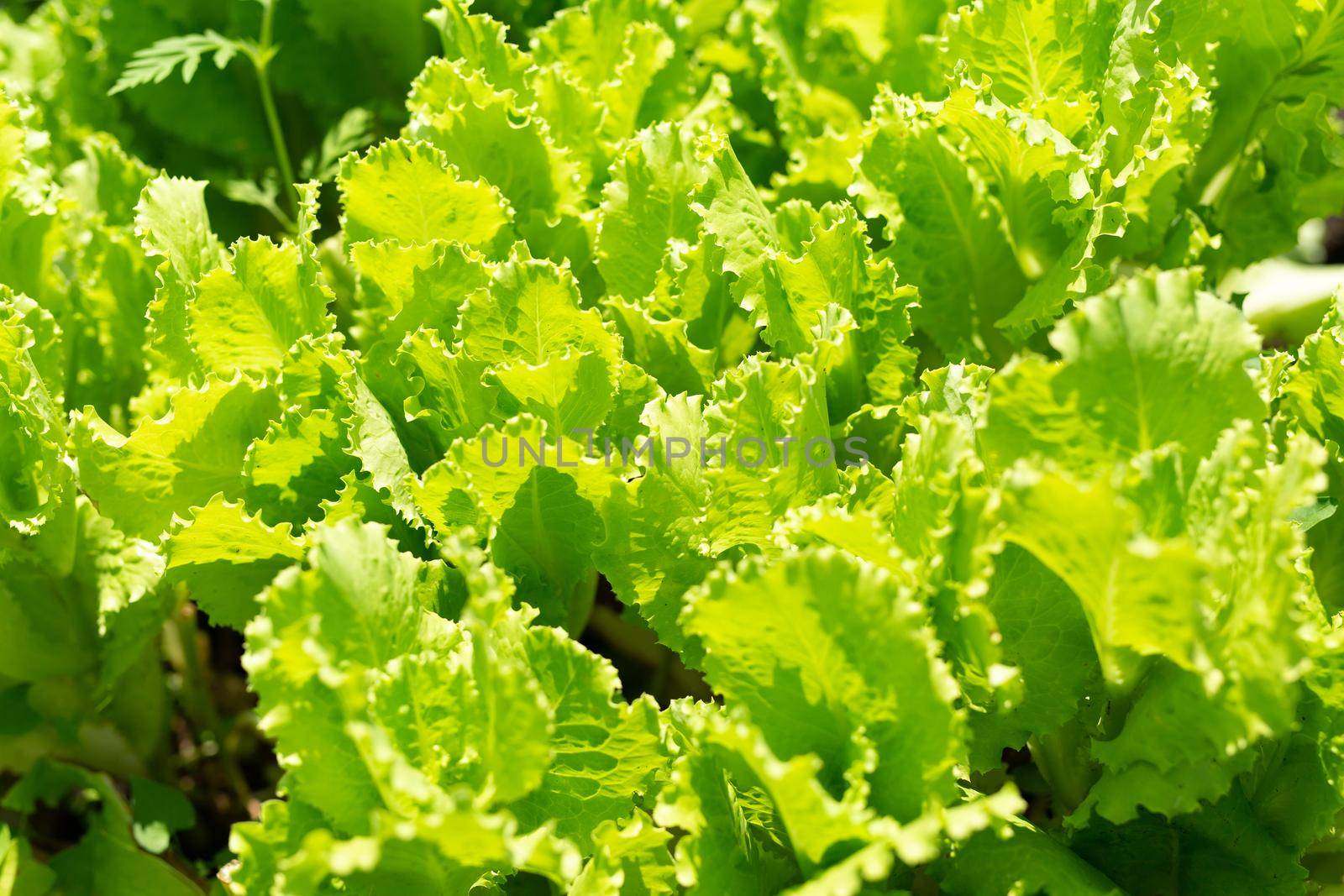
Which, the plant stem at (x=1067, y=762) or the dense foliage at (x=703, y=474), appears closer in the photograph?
the dense foliage at (x=703, y=474)

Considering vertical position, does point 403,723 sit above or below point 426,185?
below

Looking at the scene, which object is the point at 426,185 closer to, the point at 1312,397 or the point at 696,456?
the point at 696,456

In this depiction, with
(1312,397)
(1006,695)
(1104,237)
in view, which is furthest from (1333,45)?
(1006,695)

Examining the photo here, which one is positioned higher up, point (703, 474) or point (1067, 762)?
point (703, 474)

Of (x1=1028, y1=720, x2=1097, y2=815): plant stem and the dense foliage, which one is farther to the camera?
(x1=1028, y1=720, x2=1097, y2=815): plant stem

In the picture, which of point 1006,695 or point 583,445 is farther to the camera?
point 583,445

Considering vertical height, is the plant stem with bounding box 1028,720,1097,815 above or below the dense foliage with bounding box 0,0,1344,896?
below

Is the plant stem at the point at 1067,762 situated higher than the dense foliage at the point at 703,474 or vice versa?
the dense foliage at the point at 703,474

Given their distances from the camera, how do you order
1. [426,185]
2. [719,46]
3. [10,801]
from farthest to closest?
[719,46]
[10,801]
[426,185]
